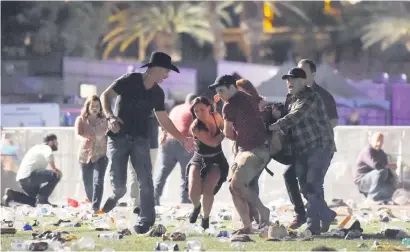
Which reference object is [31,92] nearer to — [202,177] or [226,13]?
[226,13]

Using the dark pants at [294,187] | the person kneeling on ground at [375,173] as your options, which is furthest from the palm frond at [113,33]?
the dark pants at [294,187]

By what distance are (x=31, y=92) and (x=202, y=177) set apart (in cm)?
4325

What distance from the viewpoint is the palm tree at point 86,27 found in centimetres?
8456

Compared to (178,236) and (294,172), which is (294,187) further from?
(178,236)

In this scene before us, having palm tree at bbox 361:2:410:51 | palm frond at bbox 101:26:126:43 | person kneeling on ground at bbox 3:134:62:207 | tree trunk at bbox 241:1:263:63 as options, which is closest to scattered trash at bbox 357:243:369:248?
person kneeling on ground at bbox 3:134:62:207

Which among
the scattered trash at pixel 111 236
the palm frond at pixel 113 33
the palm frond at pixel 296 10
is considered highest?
the palm frond at pixel 296 10

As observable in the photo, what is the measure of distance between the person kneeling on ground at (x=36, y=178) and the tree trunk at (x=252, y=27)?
6728cm

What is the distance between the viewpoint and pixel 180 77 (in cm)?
4450

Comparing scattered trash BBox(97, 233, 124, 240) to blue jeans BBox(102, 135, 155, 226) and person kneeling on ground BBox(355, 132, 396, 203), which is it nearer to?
blue jeans BBox(102, 135, 155, 226)

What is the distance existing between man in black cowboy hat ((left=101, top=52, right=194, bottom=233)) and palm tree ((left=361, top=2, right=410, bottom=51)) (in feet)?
247

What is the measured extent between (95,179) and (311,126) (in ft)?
18.6

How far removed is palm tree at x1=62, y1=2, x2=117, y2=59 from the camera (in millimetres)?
84562

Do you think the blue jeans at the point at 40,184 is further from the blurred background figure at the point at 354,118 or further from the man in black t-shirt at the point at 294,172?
the blurred background figure at the point at 354,118

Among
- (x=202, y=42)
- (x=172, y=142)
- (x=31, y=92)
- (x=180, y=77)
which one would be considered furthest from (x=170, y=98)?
(x=202, y=42)
